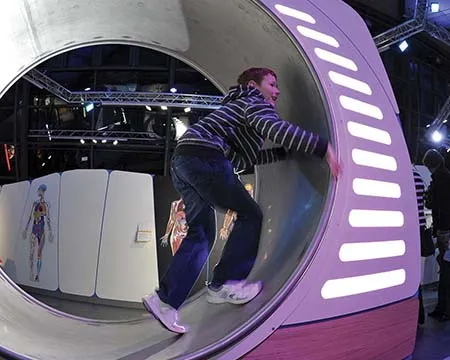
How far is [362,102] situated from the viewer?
2150 millimetres

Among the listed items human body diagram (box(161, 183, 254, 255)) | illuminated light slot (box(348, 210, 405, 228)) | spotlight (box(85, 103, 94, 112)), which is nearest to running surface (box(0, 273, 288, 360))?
illuminated light slot (box(348, 210, 405, 228))

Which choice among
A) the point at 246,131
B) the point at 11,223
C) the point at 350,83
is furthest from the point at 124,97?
the point at 350,83

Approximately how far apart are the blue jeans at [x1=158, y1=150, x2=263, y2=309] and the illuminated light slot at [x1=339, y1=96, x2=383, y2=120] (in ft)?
1.98

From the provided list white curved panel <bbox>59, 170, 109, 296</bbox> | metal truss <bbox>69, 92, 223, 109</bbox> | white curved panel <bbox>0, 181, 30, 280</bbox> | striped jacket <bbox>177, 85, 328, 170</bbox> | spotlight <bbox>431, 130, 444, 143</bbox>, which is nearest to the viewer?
striped jacket <bbox>177, 85, 328, 170</bbox>

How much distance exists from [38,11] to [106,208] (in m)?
4.32

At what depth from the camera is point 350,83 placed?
2.14m

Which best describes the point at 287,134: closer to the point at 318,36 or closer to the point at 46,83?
the point at 318,36

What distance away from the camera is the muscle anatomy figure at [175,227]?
20.5 ft

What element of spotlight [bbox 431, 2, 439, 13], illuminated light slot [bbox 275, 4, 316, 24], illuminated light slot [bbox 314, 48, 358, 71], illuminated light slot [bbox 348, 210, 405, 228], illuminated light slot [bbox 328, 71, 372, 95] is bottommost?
illuminated light slot [bbox 348, 210, 405, 228]

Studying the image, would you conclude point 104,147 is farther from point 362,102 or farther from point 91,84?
point 362,102

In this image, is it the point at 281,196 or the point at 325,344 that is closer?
the point at 325,344

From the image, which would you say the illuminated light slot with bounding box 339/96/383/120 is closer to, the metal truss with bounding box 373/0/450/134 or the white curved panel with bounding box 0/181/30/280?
the white curved panel with bounding box 0/181/30/280

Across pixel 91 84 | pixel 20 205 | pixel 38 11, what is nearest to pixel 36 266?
pixel 20 205

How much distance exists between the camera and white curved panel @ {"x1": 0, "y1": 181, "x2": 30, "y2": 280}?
7.44 meters
